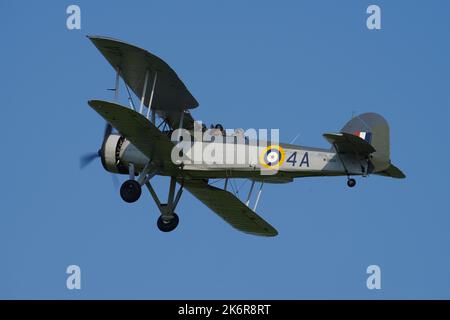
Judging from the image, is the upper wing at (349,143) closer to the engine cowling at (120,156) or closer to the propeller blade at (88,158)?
the engine cowling at (120,156)

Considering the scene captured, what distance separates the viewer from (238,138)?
60.6 feet

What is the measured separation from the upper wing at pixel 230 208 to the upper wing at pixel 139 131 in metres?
1.17

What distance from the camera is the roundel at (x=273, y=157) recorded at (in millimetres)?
18297

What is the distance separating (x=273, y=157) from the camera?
18.3 m

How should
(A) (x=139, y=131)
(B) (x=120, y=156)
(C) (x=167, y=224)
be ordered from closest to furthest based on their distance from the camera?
(A) (x=139, y=131), (B) (x=120, y=156), (C) (x=167, y=224)

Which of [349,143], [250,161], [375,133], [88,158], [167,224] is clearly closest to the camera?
[349,143]

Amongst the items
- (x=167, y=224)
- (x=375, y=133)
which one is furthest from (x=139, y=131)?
(x=375, y=133)

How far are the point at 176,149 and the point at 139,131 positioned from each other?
102 cm

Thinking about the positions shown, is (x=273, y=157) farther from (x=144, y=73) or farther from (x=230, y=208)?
(x=144, y=73)

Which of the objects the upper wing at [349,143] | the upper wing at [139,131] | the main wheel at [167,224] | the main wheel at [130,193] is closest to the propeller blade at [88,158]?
the main wheel at [130,193]
